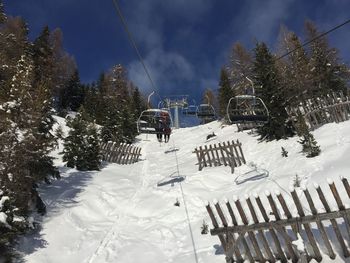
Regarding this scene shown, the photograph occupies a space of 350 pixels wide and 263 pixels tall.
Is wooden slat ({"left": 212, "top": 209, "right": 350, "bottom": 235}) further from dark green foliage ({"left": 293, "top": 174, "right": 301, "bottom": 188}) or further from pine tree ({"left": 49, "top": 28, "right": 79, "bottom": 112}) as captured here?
pine tree ({"left": 49, "top": 28, "right": 79, "bottom": 112})

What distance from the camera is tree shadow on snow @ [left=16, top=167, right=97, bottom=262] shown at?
8.86 metres

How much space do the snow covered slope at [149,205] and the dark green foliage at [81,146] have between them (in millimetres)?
1238

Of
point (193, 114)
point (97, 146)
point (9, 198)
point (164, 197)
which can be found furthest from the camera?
point (193, 114)

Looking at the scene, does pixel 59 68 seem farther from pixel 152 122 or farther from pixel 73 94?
pixel 152 122

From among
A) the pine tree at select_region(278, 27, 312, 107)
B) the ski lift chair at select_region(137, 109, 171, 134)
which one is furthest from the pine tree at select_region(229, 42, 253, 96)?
the ski lift chair at select_region(137, 109, 171, 134)

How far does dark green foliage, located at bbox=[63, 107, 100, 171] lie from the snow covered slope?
124 centimetres

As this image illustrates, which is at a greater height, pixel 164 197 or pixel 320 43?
pixel 320 43

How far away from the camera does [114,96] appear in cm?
5709

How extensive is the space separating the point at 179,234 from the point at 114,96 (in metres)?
49.0

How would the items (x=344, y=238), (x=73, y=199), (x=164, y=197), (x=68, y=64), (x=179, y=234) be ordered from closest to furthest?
(x=344, y=238) → (x=179, y=234) → (x=73, y=199) → (x=164, y=197) → (x=68, y=64)

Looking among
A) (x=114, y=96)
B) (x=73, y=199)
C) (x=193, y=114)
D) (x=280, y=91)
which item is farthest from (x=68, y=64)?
(x=73, y=199)

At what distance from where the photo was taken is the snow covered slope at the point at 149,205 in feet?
29.0

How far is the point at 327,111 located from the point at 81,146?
45.0ft

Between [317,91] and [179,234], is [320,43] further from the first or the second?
[179,234]
